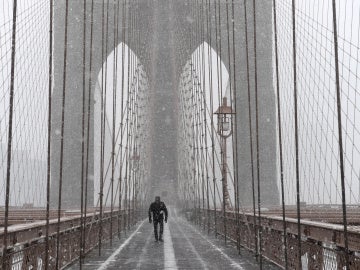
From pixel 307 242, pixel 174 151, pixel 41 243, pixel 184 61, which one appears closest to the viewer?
pixel 307 242

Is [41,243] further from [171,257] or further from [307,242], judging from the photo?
[171,257]

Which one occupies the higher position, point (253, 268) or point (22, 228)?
point (22, 228)

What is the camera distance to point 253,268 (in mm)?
6926

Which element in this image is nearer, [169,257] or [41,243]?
[41,243]

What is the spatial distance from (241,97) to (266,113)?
1.46m

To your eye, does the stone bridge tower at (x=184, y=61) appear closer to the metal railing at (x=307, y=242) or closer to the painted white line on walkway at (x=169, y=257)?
the painted white line on walkway at (x=169, y=257)

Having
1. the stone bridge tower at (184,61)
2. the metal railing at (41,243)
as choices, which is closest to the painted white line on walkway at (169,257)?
the metal railing at (41,243)

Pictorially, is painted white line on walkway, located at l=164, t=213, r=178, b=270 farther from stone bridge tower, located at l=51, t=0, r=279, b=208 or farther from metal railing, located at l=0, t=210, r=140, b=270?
stone bridge tower, located at l=51, t=0, r=279, b=208

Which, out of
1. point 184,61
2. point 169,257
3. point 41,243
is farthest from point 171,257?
point 184,61

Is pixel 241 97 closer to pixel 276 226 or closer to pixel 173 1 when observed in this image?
pixel 173 1

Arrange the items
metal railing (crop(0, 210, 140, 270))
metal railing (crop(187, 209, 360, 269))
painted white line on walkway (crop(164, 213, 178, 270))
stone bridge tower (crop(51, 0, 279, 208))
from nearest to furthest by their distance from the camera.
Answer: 1. metal railing (crop(187, 209, 360, 269))
2. metal railing (crop(0, 210, 140, 270))
3. painted white line on walkway (crop(164, 213, 178, 270))
4. stone bridge tower (crop(51, 0, 279, 208))

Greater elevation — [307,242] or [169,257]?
[307,242]

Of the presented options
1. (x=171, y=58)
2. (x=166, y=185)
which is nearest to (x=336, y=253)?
(x=171, y=58)

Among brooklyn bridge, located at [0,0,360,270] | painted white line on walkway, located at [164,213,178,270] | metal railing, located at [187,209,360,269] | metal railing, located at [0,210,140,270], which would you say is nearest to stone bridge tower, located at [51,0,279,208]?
brooklyn bridge, located at [0,0,360,270]
